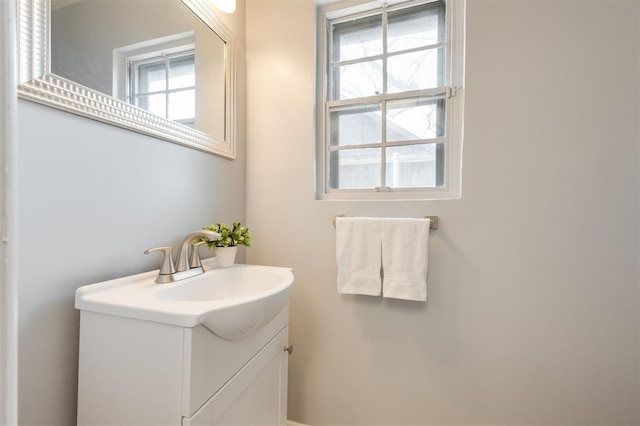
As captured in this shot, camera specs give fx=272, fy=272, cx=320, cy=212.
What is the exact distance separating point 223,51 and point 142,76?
499mm

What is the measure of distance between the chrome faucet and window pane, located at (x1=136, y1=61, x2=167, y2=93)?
19.6 inches

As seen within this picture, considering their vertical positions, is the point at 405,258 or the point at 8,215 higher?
the point at 8,215

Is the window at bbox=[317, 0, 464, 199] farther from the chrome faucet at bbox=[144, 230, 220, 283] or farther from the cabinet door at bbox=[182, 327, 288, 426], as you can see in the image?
the cabinet door at bbox=[182, 327, 288, 426]

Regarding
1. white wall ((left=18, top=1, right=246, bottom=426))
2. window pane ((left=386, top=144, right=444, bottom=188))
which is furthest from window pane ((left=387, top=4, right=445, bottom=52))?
white wall ((left=18, top=1, right=246, bottom=426))

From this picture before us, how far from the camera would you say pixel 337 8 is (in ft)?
4.26

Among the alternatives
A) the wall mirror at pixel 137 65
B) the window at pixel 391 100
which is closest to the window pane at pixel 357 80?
the window at pixel 391 100

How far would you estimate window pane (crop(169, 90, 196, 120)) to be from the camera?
0.99m

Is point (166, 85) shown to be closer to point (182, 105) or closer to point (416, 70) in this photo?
point (182, 105)

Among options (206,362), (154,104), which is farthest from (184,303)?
(154,104)

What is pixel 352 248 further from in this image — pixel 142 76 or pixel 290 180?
pixel 142 76

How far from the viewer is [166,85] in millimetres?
961

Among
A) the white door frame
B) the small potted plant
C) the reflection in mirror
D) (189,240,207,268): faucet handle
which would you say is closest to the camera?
the white door frame

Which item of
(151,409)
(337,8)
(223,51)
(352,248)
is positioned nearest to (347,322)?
(352,248)

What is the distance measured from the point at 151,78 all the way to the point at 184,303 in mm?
756
